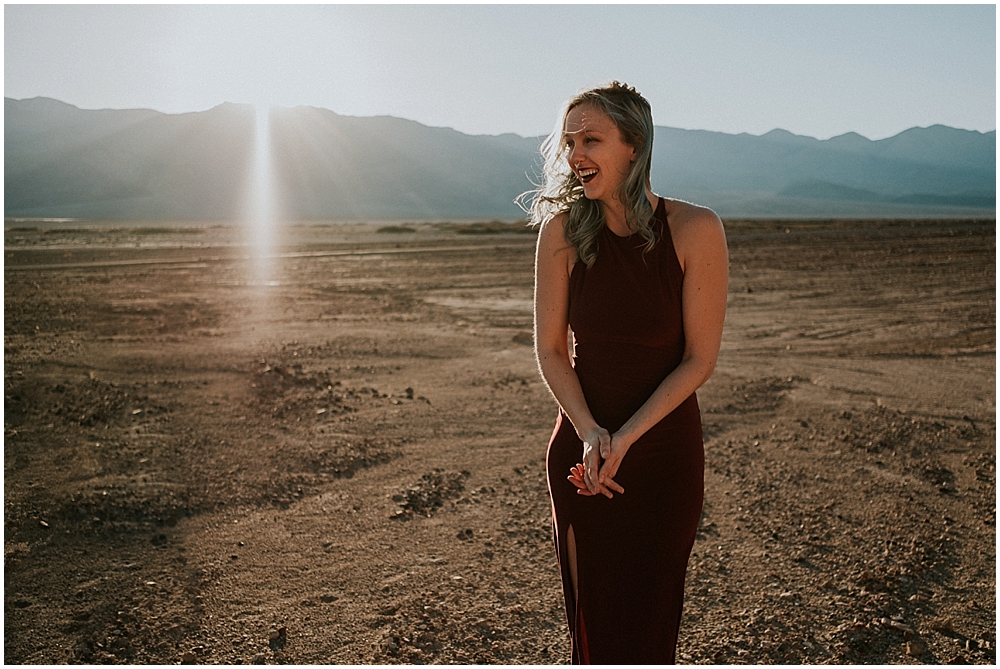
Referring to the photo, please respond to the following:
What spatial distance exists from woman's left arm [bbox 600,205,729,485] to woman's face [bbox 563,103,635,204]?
0.73 feet

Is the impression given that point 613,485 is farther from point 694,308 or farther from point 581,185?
point 581,185

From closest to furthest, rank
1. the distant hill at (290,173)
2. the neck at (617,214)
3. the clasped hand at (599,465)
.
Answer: the clasped hand at (599,465), the neck at (617,214), the distant hill at (290,173)

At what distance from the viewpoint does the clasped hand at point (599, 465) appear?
212cm

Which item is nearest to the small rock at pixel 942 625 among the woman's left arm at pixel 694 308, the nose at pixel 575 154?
the woman's left arm at pixel 694 308

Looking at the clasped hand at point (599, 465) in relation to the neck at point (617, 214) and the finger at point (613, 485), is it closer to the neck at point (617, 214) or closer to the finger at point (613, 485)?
the finger at point (613, 485)

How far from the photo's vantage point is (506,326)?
11602 millimetres

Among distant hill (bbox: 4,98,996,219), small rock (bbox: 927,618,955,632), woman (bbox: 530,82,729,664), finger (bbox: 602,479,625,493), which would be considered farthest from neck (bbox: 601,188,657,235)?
distant hill (bbox: 4,98,996,219)

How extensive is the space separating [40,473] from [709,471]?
4713 mm

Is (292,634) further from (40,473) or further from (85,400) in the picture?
(85,400)

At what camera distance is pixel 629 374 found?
2254 mm

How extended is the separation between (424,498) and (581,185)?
3.22 meters

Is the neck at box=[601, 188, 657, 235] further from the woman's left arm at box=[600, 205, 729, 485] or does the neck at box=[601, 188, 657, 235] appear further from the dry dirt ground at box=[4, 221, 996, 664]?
the dry dirt ground at box=[4, 221, 996, 664]

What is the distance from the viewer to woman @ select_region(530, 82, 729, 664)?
2188 mm

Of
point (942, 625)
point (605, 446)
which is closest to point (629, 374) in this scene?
point (605, 446)
